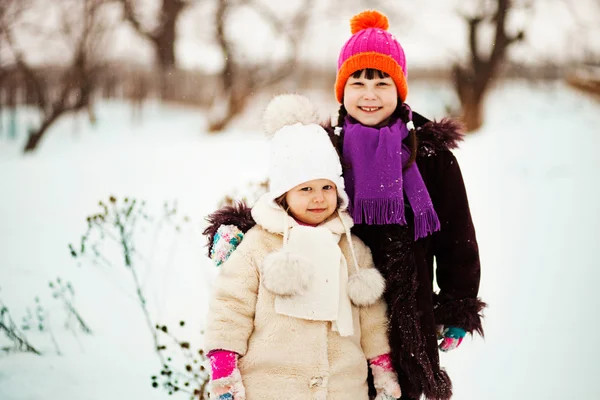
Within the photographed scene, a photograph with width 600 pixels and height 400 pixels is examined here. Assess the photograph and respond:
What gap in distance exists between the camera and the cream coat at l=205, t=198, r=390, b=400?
1.72m

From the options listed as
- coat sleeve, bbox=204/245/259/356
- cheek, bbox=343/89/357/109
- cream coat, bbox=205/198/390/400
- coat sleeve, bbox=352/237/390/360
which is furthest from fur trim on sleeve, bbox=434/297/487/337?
cheek, bbox=343/89/357/109

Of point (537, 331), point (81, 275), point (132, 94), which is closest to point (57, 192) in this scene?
point (81, 275)

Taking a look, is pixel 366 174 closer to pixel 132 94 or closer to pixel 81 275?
pixel 81 275

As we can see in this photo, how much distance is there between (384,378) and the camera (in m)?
1.82

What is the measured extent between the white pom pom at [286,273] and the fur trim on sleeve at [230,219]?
0.32m

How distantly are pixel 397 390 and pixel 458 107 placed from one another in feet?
35.3

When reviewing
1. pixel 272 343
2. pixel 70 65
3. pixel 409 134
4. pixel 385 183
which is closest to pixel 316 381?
pixel 272 343

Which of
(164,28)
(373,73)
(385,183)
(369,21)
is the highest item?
(164,28)

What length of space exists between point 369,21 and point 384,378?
4.52 feet

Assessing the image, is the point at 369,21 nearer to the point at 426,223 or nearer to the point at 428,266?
the point at 426,223

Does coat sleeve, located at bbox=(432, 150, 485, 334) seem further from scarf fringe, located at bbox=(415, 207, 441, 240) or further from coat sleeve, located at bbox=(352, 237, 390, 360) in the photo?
coat sleeve, located at bbox=(352, 237, 390, 360)

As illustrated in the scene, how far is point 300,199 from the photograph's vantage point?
1826mm

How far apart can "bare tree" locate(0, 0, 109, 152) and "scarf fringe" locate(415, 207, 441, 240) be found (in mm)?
10975

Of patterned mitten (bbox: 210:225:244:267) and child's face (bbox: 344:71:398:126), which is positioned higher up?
child's face (bbox: 344:71:398:126)
